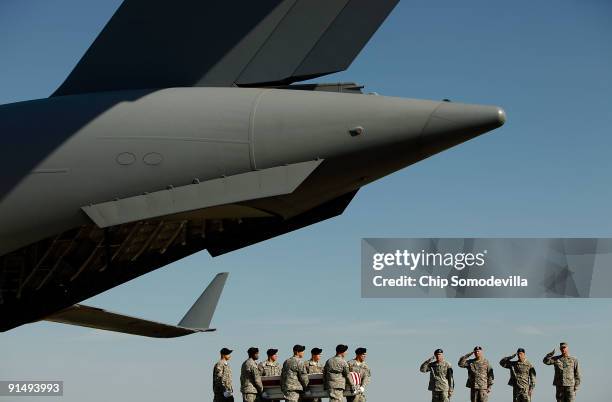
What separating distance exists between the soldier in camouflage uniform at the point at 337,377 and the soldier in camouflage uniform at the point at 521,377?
147 inches

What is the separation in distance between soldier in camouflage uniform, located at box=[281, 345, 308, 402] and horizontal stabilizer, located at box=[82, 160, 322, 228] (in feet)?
16.0

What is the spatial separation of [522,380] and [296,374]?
4.55 meters

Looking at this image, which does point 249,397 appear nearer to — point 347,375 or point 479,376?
point 347,375

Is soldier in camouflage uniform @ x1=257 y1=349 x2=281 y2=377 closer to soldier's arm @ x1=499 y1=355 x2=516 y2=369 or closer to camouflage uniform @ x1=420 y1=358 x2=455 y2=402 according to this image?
camouflage uniform @ x1=420 y1=358 x2=455 y2=402

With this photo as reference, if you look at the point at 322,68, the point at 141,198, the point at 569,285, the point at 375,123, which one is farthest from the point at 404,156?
the point at 569,285

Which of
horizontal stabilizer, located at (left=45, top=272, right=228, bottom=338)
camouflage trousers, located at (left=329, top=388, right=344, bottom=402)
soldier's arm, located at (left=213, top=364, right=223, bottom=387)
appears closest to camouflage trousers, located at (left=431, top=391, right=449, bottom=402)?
camouflage trousers, located at (left=329, top=388, right=344, bottom=402)

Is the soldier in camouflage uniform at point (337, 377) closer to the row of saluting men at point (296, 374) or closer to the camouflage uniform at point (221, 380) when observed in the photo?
the row of saluting men at point (296, 374)

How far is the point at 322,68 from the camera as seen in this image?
10.1 metres

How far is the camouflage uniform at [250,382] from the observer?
14317mm

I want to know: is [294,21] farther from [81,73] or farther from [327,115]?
[81,73]

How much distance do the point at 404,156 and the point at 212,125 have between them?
6.72ft

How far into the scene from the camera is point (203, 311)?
22641 millimetres

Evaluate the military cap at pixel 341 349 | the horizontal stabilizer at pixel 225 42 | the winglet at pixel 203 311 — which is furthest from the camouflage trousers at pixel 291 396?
the winglet at pixel 203 311

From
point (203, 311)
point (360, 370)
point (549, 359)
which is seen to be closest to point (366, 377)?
point (360, 370)
